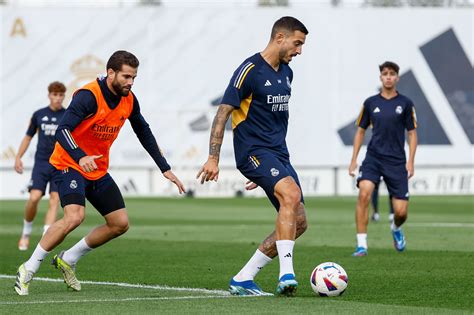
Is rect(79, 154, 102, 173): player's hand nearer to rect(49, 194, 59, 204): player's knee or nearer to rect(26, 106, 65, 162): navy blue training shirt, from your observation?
rect(26, 106, 65, 162): navy blue training shirt

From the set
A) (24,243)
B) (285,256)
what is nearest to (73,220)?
(285,256)

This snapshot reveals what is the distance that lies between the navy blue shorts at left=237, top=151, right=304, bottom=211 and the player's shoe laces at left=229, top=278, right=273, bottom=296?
742 millimetres

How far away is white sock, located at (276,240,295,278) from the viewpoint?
1070cm

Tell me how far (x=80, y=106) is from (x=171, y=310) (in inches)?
97.0

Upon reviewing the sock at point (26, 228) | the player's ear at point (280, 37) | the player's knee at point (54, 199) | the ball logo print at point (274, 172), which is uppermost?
the player's ear at point (280, 37)

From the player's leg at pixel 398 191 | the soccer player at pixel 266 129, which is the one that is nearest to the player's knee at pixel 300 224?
the soccer player at pixel 266 129

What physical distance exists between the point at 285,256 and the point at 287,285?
263 millimetres

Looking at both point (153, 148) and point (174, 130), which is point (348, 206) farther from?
point (153, 148)

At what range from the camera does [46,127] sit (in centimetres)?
1900

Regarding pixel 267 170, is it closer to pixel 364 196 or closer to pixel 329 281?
pixel 329 281

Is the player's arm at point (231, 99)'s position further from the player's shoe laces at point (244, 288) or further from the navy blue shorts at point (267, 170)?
the player's shoe laces at point (244, 288)

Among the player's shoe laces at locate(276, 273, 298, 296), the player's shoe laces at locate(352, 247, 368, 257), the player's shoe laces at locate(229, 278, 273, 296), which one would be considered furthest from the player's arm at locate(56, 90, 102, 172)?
the player's shoe laces at locate(352, 247, 368, 257)

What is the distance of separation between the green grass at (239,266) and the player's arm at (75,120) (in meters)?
1.32

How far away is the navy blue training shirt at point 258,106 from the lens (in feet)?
36.4
